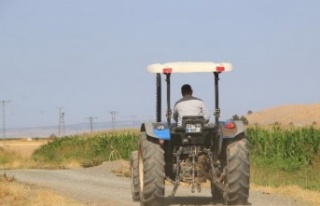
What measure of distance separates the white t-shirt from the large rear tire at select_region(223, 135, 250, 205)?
834 millimetres

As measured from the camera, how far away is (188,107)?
14828 millimetres

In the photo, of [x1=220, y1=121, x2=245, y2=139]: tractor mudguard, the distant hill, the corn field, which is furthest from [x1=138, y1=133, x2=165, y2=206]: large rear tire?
the distant hill

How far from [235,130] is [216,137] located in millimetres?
509

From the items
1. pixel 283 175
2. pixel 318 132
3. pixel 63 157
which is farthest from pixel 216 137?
pixel 63 157

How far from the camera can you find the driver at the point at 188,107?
14.8 meters

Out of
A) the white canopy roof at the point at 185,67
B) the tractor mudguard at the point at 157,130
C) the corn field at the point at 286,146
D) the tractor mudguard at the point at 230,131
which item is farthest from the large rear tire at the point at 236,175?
the corn field at the point at 286,146

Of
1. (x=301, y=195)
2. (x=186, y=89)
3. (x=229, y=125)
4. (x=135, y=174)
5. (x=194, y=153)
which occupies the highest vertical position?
(x=186, y=89)

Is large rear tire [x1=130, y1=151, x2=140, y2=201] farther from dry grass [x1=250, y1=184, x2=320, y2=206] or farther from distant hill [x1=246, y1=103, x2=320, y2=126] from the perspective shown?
distant hill [x1=246, y1=103, x2=320, y2=126]

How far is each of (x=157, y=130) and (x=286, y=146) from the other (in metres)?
21.1

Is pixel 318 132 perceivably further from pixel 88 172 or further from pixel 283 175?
pixel 88 172

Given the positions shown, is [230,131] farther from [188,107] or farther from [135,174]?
[135,174]

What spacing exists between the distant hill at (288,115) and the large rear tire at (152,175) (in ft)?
421

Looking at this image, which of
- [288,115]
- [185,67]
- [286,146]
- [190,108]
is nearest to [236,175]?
[190,108]

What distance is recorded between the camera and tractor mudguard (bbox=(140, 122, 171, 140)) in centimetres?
1463
